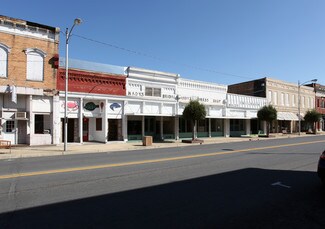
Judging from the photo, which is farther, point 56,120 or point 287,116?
point 287,116

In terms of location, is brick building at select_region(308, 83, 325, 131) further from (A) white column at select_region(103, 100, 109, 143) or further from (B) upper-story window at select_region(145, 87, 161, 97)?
(A) white column at select_region(103, 100, 109, 143)

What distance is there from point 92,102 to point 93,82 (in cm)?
179

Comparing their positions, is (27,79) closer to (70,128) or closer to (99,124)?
(70,128)

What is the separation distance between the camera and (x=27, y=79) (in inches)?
845

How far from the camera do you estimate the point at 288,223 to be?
501cm

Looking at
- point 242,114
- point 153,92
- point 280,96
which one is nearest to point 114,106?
point 153,92

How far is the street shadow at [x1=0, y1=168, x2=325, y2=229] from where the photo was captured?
4.91 metres

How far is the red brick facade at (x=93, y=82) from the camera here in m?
23.6

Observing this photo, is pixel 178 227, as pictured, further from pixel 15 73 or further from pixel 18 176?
pixel 15 73

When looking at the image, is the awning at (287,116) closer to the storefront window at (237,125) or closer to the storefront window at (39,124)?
the storefront window at (237,125)

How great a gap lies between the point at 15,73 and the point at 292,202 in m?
20.8

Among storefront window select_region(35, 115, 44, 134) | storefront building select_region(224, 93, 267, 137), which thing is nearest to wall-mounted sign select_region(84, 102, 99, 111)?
storefront window select_region(35, 115, 44, 134)

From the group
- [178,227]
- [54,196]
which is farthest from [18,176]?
[178,227]

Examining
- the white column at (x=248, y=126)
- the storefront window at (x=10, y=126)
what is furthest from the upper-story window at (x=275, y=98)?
the storefront window at (x=10, y=126)
